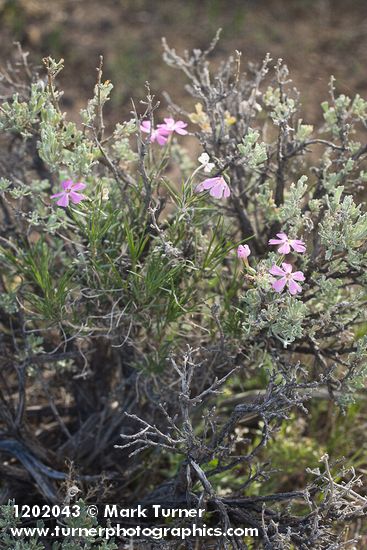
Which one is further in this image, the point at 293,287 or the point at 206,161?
the point at 206,161

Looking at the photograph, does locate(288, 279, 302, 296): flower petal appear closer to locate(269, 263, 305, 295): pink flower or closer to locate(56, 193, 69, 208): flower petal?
locate(269, 263, 305, 295): pink flower

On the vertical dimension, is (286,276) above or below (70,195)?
below

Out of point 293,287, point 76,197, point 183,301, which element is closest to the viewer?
point 293,287

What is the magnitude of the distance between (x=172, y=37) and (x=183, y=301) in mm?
3262

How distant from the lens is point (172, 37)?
15.8 ft

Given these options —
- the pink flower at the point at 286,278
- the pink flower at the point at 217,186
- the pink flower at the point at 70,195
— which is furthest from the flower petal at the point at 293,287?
the pink flower at the point at 70,195

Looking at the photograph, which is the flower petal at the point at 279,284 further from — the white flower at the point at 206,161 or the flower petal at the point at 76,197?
the flower petal at the point at 76,197

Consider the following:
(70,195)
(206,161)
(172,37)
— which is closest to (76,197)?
(70,195)

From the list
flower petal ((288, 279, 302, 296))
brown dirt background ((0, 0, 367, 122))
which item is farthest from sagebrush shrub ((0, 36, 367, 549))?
brown dirt background ((0, 0, 367, 122))

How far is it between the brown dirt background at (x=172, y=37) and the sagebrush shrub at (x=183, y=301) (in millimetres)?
2133

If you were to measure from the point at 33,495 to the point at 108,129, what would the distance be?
2411 mm

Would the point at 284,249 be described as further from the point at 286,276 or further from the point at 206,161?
the point at 206,161

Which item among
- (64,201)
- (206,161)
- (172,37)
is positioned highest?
(172,37)

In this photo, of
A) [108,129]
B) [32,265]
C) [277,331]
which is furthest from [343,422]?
[108,129]
